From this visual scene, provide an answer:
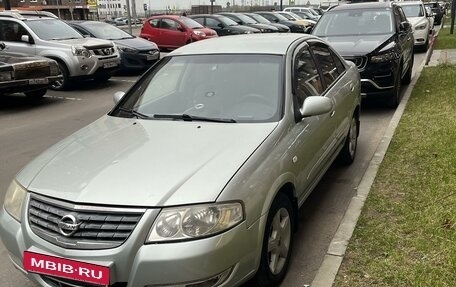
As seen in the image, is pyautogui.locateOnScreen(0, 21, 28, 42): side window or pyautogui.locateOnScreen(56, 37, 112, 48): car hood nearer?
pyautogui.locateOnScreen(56, 37, 112, 48): car hood

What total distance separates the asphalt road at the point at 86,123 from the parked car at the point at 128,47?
1.88ft

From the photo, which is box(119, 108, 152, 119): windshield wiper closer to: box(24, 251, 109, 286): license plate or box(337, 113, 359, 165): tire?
box(24, 251, 109, 286): license plate

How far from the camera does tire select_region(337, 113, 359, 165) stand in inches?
218

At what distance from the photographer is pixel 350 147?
566 centimetres

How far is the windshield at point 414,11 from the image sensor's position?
17391 mm

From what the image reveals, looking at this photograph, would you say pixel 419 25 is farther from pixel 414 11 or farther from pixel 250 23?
pixel 250 23

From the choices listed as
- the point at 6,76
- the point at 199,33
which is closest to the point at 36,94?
the point at 6,76

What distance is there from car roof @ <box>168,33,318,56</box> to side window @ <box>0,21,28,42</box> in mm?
9213

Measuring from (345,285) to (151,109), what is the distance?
2.04m

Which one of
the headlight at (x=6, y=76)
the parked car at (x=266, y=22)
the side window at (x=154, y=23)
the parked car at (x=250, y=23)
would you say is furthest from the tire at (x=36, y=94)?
the parked car at (x=266, y=22)

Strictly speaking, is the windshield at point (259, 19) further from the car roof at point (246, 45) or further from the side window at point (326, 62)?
the car roof at point (246, 45)

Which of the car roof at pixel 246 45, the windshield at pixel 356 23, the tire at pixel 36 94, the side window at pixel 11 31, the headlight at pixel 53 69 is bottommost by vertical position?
the tire at pixel 36 94

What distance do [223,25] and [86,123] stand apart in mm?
15054

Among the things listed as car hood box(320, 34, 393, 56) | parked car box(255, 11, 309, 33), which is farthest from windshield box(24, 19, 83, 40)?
parked car box(255, 11, 309, 33)
